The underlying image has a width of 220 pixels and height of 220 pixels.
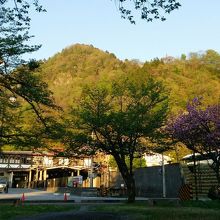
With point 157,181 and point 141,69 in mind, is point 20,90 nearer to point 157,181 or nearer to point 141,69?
point 157,181

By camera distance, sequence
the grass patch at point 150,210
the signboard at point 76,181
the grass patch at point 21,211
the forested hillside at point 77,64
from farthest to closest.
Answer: the forested hillside at point 77,64
the signboard at point 76,181
the grass patch at point 21,211
the grass patch at point 150,210

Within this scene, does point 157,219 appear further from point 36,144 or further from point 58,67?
point 58,67

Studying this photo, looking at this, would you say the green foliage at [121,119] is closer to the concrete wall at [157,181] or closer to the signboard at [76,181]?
the concrete wall at [157,181]

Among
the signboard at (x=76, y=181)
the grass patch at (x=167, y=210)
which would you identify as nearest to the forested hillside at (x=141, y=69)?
the grass patch at (x=167, y=210)

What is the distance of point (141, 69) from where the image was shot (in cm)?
9350

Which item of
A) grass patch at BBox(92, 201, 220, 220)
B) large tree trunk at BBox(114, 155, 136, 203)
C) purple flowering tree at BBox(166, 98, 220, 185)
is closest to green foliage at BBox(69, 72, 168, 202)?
large tree trunk at BBox(114, 155, 136, 203)

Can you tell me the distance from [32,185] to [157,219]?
58.0 metres

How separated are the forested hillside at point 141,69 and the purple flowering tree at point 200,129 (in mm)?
9682

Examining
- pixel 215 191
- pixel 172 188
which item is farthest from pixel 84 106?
pixel 172 188

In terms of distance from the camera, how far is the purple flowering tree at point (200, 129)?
69.4ft

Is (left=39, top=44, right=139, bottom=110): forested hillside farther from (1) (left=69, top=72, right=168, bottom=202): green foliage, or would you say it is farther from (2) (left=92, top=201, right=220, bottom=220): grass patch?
(2) (left=92, top=201, right=220, bottom=220): grass patch

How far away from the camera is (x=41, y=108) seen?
18.4m

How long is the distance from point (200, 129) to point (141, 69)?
2849 inches

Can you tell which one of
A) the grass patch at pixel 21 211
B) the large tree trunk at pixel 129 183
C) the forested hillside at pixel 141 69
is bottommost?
the grass patch at pixel 21 211
